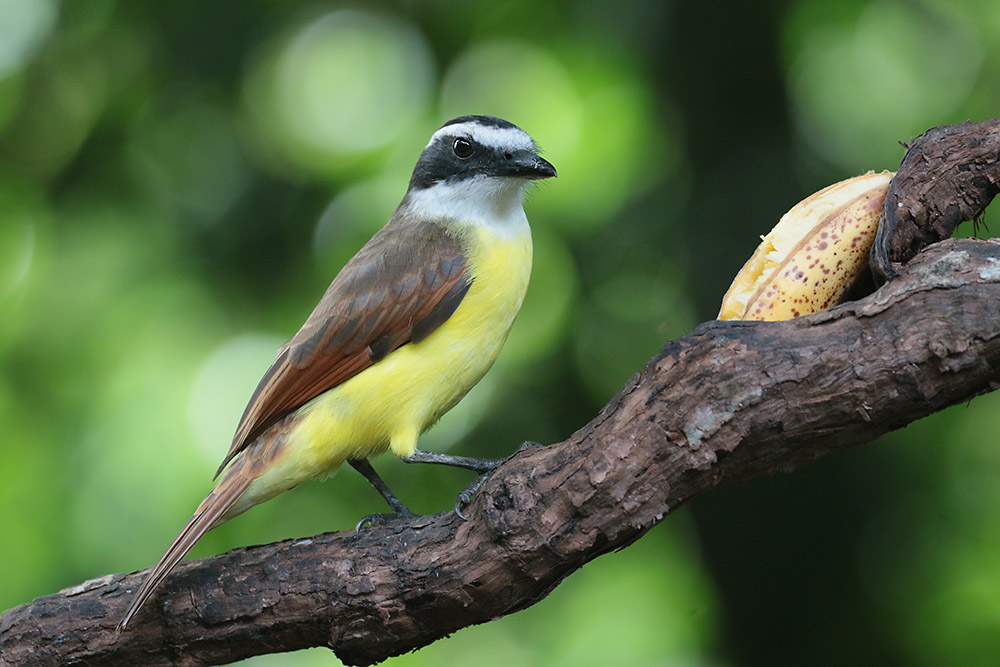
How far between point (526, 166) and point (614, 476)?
185 centimetres

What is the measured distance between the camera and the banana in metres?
3.33

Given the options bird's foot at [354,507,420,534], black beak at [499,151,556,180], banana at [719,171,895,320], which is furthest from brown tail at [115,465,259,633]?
banana at [719,171,895,320]

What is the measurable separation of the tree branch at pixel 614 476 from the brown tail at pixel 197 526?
0.61 ft

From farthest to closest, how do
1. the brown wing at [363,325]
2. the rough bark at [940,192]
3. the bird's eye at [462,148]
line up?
the bird's eye at [462,148] < the brown wing at [363,325] < the rough bark at [940,192]

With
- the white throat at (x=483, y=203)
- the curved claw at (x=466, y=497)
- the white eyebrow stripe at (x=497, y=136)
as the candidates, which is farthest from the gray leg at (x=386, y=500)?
the white eyebrow stripe at (x=497, y=136)

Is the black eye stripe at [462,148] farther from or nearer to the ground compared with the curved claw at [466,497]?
farther from the ground

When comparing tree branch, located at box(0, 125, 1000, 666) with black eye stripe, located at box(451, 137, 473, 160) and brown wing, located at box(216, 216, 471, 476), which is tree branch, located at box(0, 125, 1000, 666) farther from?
black eye stripe, located at box(451, 137, 473, 160)

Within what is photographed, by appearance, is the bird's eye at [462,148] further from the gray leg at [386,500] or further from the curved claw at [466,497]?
the curved claw at [466,497]

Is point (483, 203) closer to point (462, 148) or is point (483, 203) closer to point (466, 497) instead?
point (462, 148)

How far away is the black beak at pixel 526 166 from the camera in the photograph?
4.35m

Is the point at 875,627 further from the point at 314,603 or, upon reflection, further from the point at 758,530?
the point at 314,603

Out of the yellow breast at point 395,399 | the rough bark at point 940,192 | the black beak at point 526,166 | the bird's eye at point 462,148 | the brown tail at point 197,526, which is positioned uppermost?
the bird's eye at point 462,148

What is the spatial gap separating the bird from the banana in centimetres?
119

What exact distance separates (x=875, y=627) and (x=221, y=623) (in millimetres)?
4417
